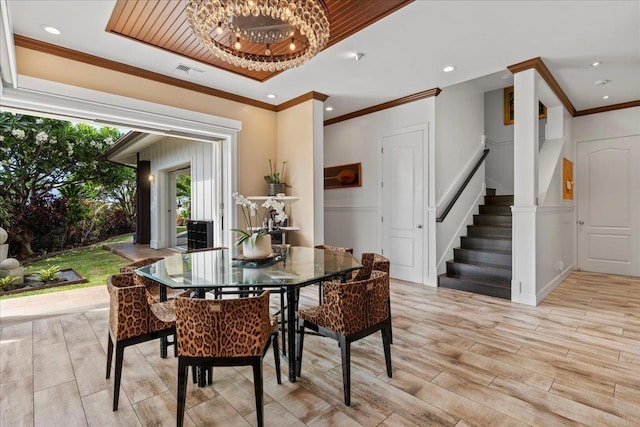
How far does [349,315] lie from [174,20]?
2.87 meters

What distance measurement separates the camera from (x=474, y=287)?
4219mm

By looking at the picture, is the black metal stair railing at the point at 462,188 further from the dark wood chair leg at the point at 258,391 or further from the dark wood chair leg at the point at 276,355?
the dark wood chair leg at the point at 258,391

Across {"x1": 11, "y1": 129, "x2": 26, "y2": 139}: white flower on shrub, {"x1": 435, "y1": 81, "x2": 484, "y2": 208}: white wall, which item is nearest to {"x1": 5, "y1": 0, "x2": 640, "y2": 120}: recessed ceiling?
{"x1": 435, "y1": 81, "x2": 484, "y2": 208}: white wall

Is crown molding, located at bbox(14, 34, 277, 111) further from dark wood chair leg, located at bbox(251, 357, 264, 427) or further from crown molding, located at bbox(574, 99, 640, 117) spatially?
crown molding, located at bbox(574, 99, 640, 117)

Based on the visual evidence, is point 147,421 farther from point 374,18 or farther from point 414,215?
point 414,215

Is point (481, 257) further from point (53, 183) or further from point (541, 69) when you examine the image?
point (53, 183)

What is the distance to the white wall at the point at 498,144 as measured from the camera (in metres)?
6.03

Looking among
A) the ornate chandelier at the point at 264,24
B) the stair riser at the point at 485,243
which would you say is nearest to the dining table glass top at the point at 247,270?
the ornate chandelier at the point at 264,24

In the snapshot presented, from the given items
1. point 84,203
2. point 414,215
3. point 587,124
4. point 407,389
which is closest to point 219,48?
point 407,389

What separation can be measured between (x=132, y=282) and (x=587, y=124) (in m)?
7.16

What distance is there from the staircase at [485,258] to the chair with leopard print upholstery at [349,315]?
261 centimetres

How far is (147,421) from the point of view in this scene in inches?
68.3

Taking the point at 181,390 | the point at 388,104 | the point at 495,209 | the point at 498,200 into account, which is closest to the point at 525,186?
the point at 495,209

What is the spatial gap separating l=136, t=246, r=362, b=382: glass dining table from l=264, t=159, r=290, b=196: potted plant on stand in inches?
79.0
